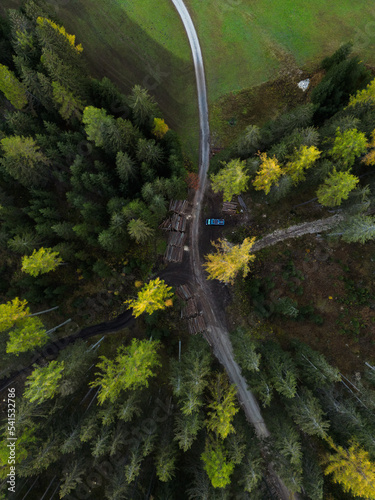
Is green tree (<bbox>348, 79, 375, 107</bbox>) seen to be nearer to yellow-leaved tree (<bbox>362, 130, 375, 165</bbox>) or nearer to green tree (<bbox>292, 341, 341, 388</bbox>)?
yellow-leaved tree (<bbox>362, 130, 375, 165</bbox>)

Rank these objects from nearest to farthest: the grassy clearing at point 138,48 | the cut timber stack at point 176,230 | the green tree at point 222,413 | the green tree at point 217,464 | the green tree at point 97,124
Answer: the green tree at point 217,464
the green tree at point 222,413
the green tree at point 97,124
the cut timber stack at point 176,230
the grassy clearing at point 138,48

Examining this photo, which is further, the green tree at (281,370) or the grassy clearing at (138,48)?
the grassy clearing at (138,48)

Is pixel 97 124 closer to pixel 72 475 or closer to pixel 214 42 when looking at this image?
pixel 214 42

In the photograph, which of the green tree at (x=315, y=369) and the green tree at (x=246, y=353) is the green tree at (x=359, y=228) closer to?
the green tree at (x=315, y=369)

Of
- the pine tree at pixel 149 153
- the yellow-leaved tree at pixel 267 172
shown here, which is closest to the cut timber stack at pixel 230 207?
the yellow-leaved tree at pixel 267 172

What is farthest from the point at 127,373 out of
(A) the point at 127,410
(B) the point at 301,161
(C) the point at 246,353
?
(B) the point at 301,161

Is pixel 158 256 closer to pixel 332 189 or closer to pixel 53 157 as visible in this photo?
pixel 53 157
